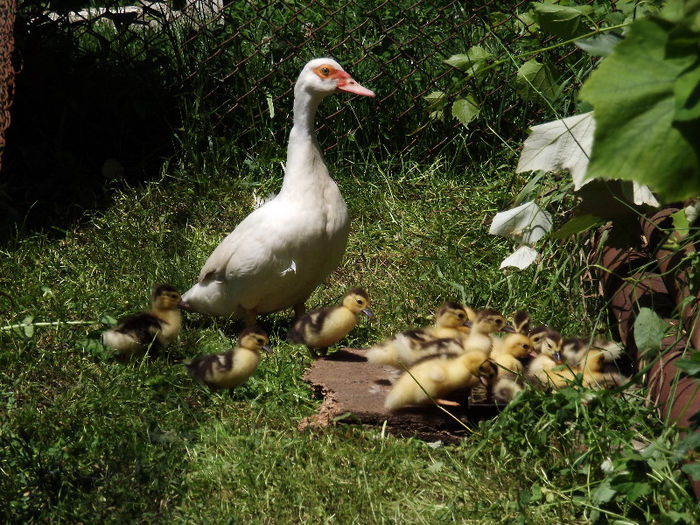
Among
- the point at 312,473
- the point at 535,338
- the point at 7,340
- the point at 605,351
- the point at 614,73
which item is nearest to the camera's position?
the point at 614,73

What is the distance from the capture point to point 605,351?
399 cm

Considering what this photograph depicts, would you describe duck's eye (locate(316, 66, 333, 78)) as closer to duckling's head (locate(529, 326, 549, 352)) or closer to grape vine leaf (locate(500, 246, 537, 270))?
grape vine leaf (locate(500, 246, 537, 270))

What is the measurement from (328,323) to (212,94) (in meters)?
2.43

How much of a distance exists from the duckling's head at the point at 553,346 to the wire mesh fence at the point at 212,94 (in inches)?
88.1

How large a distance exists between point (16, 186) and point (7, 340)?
176 centimetres

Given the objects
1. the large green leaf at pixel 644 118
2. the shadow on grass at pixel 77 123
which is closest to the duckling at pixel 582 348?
the large green leaf at pixel 644 118

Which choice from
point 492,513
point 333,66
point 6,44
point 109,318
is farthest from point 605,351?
point 6,44

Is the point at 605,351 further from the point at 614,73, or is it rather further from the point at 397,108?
the point at 397,108

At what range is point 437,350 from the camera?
4.14m

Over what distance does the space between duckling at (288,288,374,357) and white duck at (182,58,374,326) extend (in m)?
0.26

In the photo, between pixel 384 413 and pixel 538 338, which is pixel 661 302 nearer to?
pixel 538 338

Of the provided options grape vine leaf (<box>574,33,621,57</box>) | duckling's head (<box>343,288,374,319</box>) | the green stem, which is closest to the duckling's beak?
the green stem

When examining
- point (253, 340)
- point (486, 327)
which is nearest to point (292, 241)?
point (253, 340)

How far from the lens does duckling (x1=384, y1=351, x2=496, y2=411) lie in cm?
380
